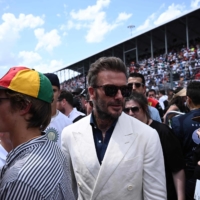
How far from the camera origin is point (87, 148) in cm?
222

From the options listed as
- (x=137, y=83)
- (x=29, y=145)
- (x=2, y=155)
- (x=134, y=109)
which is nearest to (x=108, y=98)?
(x=134, y=109)

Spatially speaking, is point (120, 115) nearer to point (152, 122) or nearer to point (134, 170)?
point (134, 170)

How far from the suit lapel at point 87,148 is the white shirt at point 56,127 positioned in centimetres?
89

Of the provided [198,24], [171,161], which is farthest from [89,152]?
[198,24]

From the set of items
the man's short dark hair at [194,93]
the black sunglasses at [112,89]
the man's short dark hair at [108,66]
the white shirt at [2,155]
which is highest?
the man's short dark hair at [108,66]

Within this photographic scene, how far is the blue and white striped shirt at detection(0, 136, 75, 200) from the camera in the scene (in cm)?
127

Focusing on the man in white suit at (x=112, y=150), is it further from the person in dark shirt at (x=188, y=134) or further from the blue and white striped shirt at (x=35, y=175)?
the person in dark shirt at (x=188, y=134)

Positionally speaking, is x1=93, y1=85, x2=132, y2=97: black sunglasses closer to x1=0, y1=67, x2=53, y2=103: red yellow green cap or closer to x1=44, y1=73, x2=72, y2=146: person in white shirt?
x1=0, y1=67, x2=53, y2=103: red yellow green cap

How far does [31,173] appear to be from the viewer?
1295 mm

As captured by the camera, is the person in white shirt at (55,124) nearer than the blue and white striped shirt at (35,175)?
No

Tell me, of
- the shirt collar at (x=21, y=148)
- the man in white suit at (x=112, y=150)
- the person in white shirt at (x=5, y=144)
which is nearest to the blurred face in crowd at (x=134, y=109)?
the man in white suit at (x=112, y=150)

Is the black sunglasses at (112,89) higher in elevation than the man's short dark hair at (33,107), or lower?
higher

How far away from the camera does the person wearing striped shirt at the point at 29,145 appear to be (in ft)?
4.21

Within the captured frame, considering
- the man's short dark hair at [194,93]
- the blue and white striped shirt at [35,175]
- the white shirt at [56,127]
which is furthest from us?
the man's short dark hair at [194,93]
